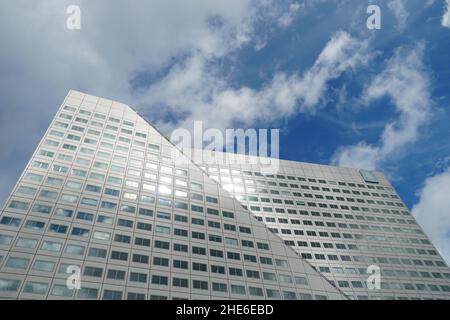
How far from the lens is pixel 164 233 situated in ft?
174

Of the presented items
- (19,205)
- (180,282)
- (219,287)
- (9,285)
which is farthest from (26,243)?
(219,287)

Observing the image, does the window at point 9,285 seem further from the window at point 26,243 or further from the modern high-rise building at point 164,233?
the window at point 26,243

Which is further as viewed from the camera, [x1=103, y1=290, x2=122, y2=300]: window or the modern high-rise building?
the modern high-rise building

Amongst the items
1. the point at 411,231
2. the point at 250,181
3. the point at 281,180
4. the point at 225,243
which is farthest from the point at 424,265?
the point at 225,243

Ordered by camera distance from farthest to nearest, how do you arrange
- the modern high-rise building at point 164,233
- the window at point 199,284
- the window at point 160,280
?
the window at point 199,284 < the window at point 160,280 < the modern high-rise building at point 164,233

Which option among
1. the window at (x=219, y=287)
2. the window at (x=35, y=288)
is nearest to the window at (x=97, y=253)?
the window at (x=35, y=288)

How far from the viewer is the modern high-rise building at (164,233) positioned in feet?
146

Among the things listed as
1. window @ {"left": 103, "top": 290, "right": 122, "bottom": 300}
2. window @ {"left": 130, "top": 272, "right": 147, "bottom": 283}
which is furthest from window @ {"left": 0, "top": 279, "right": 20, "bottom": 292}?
window @ {"left": 130, "top": 272, "right": 147, "bottom": 283}

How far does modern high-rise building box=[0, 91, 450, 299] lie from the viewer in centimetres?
4438

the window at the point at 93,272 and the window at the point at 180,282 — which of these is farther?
the window at the point at 180,282

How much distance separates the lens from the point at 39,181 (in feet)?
171
